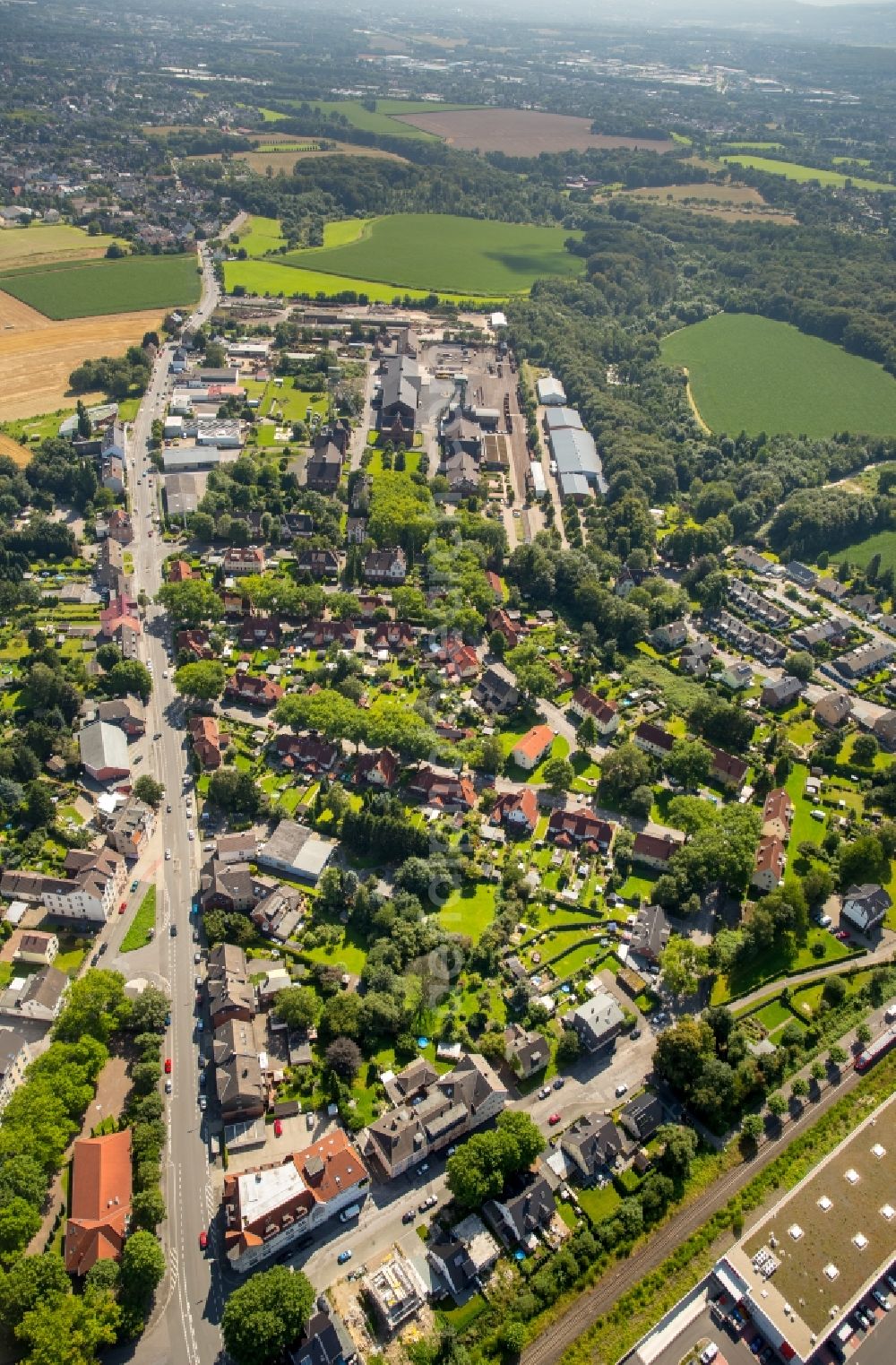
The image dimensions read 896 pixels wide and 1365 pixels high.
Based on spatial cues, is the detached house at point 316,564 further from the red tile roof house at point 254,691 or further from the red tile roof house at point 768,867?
the red tile roof house at point 768,867

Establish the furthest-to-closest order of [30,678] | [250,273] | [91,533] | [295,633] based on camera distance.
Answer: [250,273] < [91,533] < [295,633] < [30,678]

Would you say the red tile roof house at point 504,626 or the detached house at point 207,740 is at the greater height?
the red tile roof house at point 504,626

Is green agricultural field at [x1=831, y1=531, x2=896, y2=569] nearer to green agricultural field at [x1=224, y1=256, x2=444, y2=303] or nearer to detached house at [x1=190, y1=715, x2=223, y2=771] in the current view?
detached house at [x1=190, y1=715, x2=223, y2=771]

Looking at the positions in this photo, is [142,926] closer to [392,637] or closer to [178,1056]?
[178,1056]

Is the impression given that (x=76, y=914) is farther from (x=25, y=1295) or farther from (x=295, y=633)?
(x=295, y=633)

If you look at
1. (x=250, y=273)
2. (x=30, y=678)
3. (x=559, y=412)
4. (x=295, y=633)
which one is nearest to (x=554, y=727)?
(x=295, y=633)

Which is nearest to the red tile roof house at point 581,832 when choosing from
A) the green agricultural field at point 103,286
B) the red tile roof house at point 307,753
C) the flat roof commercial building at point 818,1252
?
the red tile roof house at point 307,753
